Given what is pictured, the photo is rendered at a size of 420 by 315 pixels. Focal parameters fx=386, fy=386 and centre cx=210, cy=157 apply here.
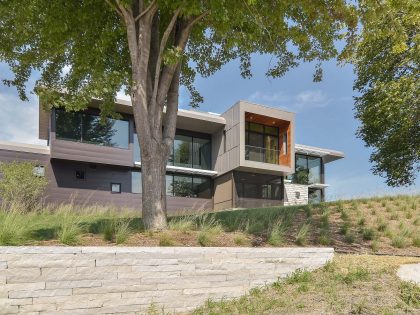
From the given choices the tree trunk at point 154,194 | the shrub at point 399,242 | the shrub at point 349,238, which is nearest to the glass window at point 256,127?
the shrub at point 349,238

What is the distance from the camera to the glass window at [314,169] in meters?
29.0

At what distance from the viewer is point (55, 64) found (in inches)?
464

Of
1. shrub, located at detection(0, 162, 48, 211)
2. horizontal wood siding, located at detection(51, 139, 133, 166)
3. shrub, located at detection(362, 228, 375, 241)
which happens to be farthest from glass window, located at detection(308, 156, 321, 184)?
shrub, located at detection(362, 228, 375, 241)

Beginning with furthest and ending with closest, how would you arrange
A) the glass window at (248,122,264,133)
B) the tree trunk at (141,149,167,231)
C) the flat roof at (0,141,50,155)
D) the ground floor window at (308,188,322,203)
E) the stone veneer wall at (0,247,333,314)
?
the ground floor window at (308,188,322,203), the glass window at (248,122,264,133), the flat roof at (0,141,50,155), the tree trunk at (141,149,167,231), the stone veneer wall at (0,247,333,314)

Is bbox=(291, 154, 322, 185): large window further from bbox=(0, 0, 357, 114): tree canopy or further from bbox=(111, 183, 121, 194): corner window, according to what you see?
bbox=(0, 0, 357, 114): tree canopy

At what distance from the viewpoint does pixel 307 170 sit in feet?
95.3

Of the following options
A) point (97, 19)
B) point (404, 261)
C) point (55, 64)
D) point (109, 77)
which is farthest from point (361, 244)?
point (55, 64)

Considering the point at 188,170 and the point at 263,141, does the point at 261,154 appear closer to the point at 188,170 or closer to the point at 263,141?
the point at 263,141

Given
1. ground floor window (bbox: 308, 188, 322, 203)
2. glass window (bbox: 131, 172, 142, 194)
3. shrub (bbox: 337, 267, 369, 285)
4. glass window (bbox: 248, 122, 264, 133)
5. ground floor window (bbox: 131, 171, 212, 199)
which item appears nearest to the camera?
shrub (bbox: 337, 267, 369, 285)

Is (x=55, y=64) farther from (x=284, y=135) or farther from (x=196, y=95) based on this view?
(x=284, y=135)

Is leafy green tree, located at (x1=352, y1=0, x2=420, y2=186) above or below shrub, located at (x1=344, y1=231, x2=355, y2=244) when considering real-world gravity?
above

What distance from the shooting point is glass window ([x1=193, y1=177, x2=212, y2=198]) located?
24.2 meters

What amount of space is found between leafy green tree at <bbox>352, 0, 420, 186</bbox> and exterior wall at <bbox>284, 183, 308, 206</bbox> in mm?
7416

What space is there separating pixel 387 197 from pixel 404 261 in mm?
8337
